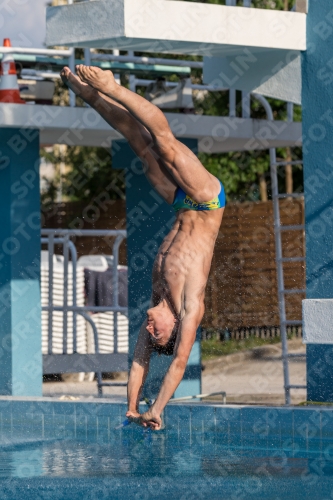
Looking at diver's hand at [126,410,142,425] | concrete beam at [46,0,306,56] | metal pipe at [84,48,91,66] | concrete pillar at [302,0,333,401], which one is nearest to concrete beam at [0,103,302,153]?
metal pipe at [84,48,91,66]

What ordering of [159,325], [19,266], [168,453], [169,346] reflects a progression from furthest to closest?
1. [19,266]
2. [168,453]
3. [169,346]
4. [159,325]

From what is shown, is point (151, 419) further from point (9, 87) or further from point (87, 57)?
point (87, 57)

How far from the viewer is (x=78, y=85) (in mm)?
5688

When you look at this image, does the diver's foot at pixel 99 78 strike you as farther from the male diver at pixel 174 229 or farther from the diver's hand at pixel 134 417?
the diver's hand at pixel 134 417

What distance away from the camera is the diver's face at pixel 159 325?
546cm

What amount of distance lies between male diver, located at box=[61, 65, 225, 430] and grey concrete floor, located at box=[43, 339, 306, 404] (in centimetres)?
351

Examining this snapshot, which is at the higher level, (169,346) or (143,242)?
(143,242)

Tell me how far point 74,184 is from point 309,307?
575 inches

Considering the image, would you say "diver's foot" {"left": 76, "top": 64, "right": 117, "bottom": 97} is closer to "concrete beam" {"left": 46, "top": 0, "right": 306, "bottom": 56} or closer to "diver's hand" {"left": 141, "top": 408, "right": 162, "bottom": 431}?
"concrete beam" {"left": 46, "top": 0, "right": 306, "bottom": 56}

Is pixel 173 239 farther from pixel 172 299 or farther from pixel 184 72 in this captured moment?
pixel 184 72

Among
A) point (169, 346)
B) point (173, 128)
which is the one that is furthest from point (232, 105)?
point (169, 346)

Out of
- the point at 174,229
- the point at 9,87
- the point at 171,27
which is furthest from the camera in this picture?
the point at 9,87

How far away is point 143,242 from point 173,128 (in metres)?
1.00

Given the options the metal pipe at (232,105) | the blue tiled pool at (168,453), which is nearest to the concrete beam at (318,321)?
the blue tiled pool at (168,453)
